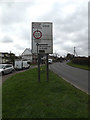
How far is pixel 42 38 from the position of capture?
8.08 m

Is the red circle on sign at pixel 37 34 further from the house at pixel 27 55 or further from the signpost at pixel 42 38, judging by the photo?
the house at pixel 27 55

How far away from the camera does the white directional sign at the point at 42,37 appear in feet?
26.3

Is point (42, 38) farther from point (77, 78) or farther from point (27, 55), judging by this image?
point (27, 55)

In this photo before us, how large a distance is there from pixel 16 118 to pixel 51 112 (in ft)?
3.35

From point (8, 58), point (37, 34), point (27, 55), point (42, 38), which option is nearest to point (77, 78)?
point (42, 38)

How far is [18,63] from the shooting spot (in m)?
22.5

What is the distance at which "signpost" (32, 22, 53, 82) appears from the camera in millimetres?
8023

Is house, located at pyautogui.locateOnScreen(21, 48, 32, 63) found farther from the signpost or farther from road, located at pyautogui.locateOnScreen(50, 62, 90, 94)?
the signpost

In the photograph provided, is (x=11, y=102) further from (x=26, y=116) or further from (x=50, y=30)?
(x=50, y=30)

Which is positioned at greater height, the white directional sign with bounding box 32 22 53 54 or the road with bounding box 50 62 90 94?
the white directional sign with bounding box 32 22 53 54

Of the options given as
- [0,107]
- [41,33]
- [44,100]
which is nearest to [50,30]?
[41,33]

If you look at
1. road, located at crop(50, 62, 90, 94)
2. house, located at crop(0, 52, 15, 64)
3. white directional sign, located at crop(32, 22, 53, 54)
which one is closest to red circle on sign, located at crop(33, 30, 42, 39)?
white directional sign, located at crop(32, 22, 53, 54)

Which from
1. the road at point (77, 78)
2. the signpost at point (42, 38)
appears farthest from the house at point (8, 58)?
the signpost at point (42, 38)

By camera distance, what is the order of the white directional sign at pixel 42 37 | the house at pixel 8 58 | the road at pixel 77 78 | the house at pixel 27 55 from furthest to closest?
the house at pixel 27 55
the house at pixel 8 58
the white directional sign at pixel 42 37
the road at pixel 77 78
